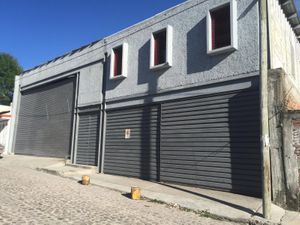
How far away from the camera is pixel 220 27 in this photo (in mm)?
10781

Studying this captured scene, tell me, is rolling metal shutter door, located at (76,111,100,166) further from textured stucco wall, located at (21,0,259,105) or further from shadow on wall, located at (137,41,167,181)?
shadow on wall, located at (137,41,167,181)

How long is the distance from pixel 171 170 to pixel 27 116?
13816mm

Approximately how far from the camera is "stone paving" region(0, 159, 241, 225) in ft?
21.3

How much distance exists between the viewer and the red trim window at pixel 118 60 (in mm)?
14766

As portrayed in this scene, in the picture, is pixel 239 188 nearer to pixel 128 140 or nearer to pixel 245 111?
pixel 245 111

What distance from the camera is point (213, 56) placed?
424 inches

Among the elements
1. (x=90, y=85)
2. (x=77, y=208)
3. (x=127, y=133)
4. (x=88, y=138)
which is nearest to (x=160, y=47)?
(x=127, y=133)

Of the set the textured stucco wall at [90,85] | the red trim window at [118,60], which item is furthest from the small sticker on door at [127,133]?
the red trim window at [118,60]

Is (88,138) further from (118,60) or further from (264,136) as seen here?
(264,136)

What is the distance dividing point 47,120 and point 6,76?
33.2 metres

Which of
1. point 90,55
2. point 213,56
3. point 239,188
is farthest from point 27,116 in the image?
point 239,188

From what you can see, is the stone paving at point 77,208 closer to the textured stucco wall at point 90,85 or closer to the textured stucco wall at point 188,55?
the textured stucco wall at point 188,55

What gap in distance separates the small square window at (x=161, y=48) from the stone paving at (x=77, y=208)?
5.45m

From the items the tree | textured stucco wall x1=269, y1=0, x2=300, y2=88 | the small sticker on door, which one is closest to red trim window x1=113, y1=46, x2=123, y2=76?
the small sticker on door
